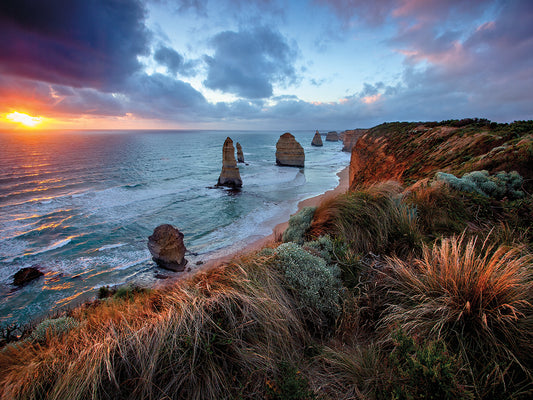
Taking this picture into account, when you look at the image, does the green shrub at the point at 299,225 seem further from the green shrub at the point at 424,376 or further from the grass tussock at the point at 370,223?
the green shrub at the point at 424,376

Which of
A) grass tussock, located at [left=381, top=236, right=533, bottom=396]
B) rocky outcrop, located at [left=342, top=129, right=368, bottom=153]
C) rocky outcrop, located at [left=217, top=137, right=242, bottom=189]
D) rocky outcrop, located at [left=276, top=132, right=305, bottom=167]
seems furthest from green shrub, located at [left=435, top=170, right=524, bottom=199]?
rocky outcrop, located at [left=342, top=129, right=368, bottom=153]

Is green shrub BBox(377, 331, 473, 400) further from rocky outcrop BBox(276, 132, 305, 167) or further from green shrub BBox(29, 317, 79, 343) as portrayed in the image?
rocky outcrop BBox(276, 132, 305, 167)

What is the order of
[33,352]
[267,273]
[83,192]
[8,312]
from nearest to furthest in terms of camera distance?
[33,352] → [267,273] → [8,312] → [83,192]

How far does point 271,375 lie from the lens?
1.96 metres

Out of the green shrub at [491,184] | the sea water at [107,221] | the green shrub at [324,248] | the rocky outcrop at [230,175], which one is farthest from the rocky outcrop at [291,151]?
the green shrub at [324,248]

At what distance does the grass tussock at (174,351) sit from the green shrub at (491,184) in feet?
16.9

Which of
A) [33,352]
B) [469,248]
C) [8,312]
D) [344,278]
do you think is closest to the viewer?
[33,352]

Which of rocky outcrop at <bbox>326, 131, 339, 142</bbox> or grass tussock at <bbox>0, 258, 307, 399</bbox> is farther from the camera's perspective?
rocky outcrop at <bbox>326, 131, 339, 142</bbox>

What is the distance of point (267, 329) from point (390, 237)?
2786 mm

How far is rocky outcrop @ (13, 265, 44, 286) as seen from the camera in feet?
41.2

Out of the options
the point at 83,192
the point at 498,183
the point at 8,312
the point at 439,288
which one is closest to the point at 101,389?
the point at 439,288

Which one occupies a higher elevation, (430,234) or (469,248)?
(469,248)

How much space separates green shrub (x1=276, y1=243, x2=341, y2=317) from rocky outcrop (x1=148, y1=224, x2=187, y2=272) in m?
11.6

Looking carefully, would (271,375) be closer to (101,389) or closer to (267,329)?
(267,329)
